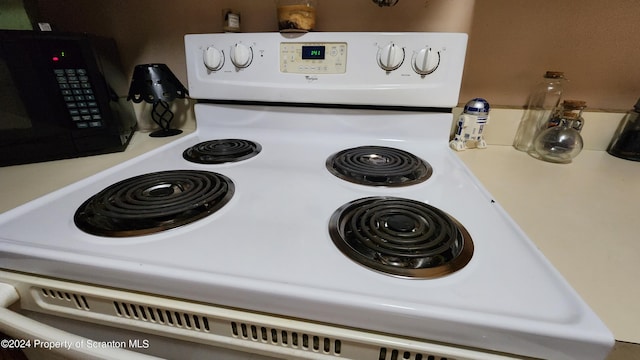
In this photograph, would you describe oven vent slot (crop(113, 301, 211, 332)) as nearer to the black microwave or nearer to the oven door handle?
the oven door handle

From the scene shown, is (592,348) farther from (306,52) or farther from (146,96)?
(146,96)

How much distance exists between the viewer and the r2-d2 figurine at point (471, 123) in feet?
2.65

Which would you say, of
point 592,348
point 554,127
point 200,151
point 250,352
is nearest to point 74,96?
point 200,151

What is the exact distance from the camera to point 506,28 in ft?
2.73

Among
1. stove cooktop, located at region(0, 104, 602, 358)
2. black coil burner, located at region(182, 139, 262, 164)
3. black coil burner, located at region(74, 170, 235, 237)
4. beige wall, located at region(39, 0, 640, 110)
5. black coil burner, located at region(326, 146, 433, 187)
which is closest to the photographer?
stove cooktop, located at region(0, 104, 602, 358)

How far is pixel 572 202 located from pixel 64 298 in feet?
2.81

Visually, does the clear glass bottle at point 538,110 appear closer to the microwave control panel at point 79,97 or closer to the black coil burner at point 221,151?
the black coil burner at point 221,151

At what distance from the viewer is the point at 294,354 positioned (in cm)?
35

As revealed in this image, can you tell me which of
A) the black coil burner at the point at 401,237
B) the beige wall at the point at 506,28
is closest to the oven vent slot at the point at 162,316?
the black coil burner at the point at 401,237

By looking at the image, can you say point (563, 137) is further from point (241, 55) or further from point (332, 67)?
point (241, 55)

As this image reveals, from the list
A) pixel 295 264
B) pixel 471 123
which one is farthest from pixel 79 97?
pixel 471 123

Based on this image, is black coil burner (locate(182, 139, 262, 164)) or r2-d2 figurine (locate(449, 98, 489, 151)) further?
r2-d2 figurine (locate(449, 98, 489, 151))

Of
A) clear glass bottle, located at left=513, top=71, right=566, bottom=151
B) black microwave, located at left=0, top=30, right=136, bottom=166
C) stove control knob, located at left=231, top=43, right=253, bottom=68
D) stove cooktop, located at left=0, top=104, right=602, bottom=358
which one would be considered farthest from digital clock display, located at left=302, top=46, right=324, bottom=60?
clear glass bottle, located at left=513, top=71, right=566, bottom=151

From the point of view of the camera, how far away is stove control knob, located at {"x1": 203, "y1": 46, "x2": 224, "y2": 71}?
2.65 feet
